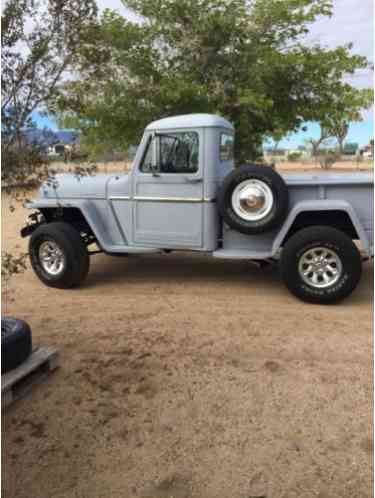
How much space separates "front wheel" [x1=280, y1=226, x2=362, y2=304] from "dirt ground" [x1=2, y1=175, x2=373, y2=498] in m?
0.20

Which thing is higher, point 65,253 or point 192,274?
Result: point 65,253

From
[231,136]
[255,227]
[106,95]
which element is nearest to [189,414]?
[255,227]

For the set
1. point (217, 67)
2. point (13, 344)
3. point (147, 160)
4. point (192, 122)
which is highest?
point (217, 67)

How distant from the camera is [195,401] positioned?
3125mm

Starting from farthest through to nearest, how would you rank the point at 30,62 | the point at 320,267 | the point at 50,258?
the point at 50,258 → the point at 320,267 → the point at 30,62

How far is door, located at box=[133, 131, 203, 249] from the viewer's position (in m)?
5.35

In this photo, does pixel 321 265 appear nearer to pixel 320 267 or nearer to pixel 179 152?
pixel 320 267

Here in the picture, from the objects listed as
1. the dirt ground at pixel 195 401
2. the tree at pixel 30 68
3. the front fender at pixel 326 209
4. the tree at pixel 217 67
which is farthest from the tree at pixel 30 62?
the tree at pixel 217 67

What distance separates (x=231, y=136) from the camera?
593 centimetres

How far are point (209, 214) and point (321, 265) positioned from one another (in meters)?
1.41

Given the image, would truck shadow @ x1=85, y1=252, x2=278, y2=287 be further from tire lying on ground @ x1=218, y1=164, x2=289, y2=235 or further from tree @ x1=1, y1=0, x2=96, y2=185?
tree @ x1=1, y1=0, x2=96, y2=185

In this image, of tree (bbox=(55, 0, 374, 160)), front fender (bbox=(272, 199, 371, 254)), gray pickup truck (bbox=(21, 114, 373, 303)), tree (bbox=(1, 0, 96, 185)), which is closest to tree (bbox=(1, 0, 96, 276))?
tree (bbox=(1, 0, 96, 185))

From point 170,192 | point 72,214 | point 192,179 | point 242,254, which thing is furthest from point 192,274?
point 72,214

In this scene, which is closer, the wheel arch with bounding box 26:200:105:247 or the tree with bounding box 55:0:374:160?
the wheel arch with bounding box 26:200:105:247
